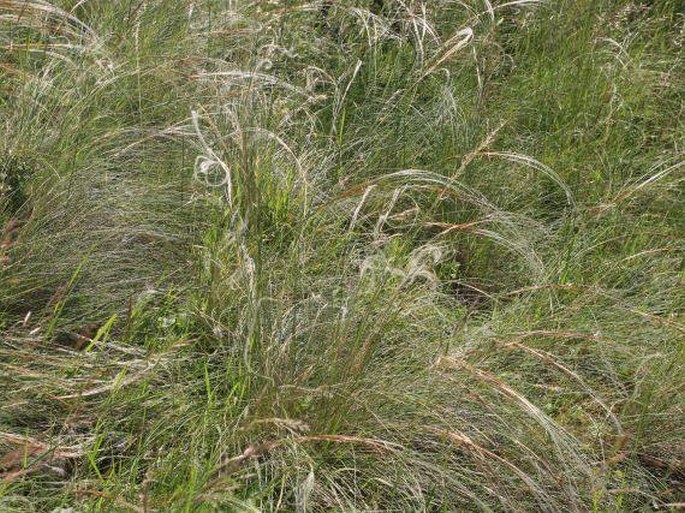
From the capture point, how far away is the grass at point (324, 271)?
2.34 m

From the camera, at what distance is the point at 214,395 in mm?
2477

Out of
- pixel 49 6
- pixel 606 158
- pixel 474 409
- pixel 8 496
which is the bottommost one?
pixel 606 158

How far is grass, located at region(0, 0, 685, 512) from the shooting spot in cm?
234

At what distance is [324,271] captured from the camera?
2.88 metres

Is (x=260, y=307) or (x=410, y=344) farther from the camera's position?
(x=410, y=344)

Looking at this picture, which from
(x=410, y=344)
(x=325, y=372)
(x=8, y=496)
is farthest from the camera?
(x=410, y=344)

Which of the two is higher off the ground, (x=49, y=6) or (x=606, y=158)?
(x=49, y=6)

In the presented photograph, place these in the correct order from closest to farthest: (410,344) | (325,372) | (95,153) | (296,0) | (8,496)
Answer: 1. (8,496)
2. (325,372)
3. (410,344)
4. (95,153)
5. (296,0)

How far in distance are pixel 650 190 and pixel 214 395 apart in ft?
5.55

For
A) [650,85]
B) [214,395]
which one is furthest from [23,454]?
[650,85]

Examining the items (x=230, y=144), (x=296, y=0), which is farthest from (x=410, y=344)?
(x=296, y=0)

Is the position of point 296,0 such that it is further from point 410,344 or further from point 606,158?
point 410,344

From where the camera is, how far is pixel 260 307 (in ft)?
8.06

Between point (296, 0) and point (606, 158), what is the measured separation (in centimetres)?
121
